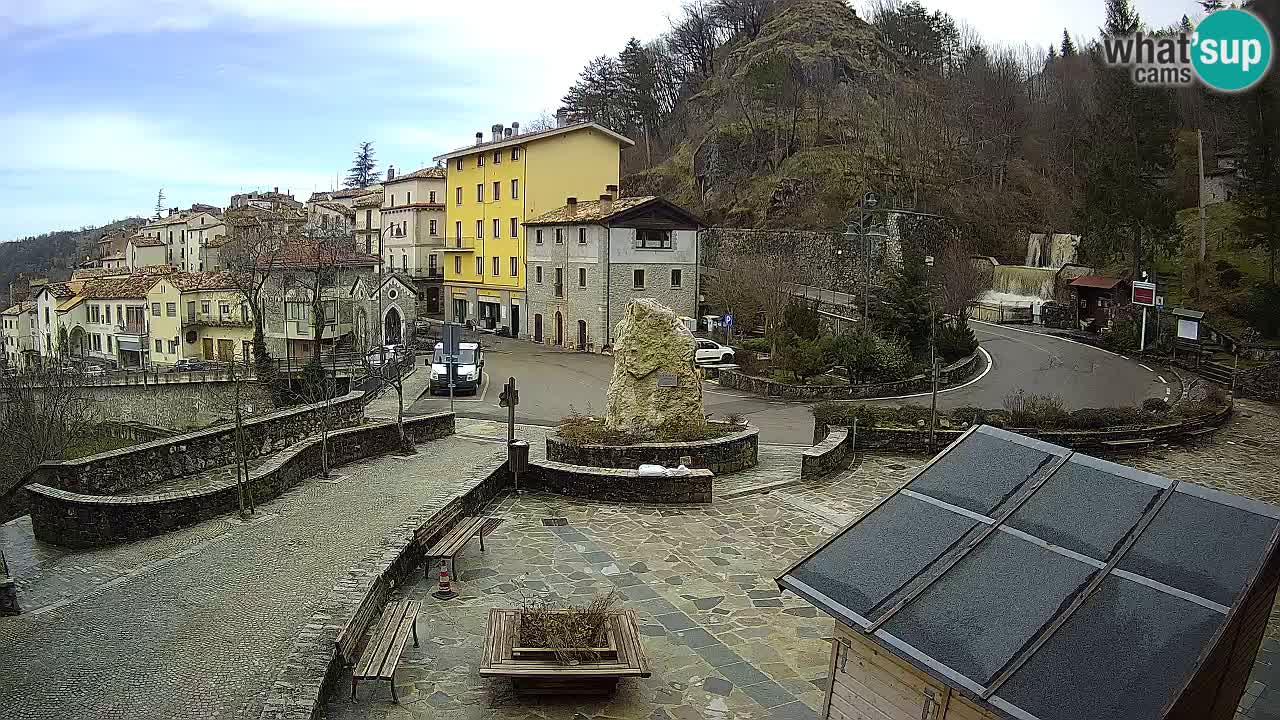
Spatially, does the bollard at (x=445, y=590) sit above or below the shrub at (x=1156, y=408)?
below

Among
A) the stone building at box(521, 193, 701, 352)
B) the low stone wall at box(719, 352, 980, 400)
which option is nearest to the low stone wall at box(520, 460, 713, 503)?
the low stone wall at box(719, 352, 980, 400)

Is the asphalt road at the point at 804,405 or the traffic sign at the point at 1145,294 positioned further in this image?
the traffic sign at the point at 1145,294

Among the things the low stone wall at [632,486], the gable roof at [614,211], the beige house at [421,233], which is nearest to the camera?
the low stone wall at [632,486]

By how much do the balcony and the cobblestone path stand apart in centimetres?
3635

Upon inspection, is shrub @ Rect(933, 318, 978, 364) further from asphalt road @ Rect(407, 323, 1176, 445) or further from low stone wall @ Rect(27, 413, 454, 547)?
low stone wall @ Rect(27, 413, 454, 547)

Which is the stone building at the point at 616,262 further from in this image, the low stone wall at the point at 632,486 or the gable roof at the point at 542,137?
the low stone wall at the point at 632,486

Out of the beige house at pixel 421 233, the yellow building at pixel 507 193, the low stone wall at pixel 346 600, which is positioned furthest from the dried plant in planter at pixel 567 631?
the beige house at pixel 421 233

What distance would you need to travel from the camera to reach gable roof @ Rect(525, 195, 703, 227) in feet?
135

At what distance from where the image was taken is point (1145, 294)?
33219mm

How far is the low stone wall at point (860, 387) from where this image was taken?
28.5m

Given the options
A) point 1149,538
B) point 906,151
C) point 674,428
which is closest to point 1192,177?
point 906,151

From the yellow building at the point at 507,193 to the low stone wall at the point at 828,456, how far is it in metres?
32.7

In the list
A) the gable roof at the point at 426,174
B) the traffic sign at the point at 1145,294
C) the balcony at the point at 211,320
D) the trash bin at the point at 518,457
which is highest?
the gable roof at the point at 426,174

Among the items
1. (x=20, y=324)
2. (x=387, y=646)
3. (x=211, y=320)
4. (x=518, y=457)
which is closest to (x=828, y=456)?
(x=518, y=457)
